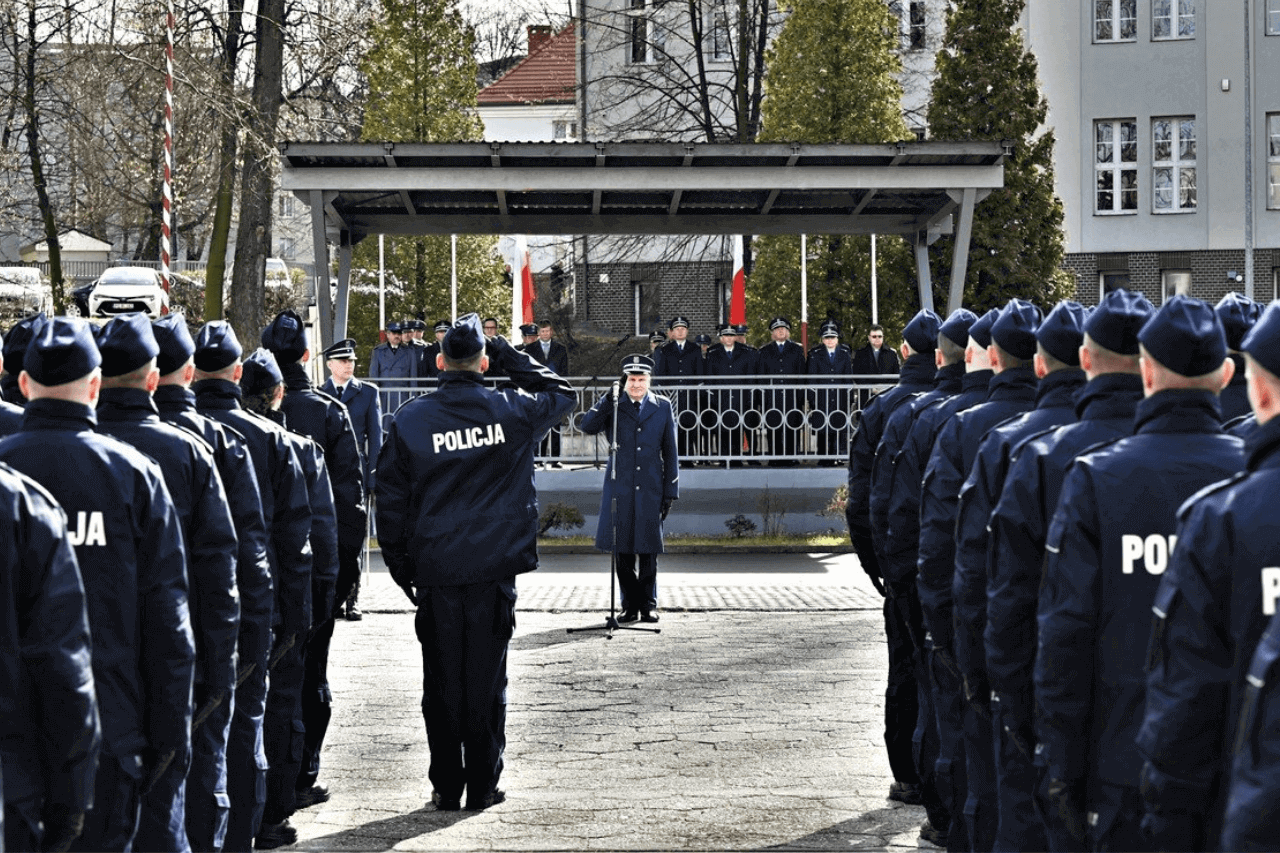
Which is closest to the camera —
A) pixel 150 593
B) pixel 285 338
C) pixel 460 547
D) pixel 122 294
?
pixel 150 593

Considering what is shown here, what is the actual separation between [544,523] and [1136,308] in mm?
14792

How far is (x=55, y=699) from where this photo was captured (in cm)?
394

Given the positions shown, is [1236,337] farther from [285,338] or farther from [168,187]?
[168,187]

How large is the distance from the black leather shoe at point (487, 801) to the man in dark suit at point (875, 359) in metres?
12.8

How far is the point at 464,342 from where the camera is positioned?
24.9 feet

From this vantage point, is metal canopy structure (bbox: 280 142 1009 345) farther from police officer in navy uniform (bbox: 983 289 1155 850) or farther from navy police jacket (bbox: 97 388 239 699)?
police officer in navy uniform (bbox: 983 289 1155 850)

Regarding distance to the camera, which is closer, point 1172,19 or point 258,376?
point 258,376

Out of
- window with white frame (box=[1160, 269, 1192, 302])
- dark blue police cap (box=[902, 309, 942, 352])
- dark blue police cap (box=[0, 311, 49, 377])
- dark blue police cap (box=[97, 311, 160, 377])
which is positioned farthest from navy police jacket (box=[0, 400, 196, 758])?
window with white frame (box=[1160, 269, 1192, 302])

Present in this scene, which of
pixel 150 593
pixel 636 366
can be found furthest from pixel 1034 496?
pixel 636 366

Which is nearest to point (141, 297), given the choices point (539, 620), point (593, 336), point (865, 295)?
point (593, 336)

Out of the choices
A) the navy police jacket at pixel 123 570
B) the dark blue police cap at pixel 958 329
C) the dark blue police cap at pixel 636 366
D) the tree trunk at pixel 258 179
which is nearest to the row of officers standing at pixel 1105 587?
the dark blue police cap at pixel 958 329

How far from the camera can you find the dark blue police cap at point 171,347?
599cm

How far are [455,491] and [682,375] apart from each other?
40.4 ft

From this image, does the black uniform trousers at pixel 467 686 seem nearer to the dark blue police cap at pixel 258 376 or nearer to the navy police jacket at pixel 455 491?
the navy police jacket at pixel 455 491
